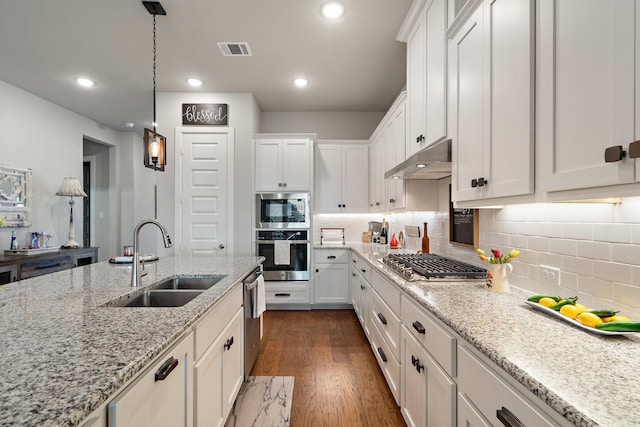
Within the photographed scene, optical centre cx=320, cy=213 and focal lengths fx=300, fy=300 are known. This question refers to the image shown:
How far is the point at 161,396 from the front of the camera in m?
0.97

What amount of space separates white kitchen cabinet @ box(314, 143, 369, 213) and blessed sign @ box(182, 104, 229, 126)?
53.7 inches

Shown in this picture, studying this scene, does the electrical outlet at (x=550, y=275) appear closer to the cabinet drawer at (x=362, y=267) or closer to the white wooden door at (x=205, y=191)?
the cabinet drawer at (x=362, y=267)

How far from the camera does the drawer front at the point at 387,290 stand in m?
1.88

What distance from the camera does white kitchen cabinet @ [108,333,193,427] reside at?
0.77 m

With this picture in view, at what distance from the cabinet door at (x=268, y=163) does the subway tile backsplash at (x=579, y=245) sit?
2.78 m

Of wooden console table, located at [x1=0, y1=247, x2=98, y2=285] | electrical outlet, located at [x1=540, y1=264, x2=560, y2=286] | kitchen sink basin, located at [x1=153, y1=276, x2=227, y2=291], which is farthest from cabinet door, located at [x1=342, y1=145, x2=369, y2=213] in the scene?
wooden console table, located at [x1=0, y1=247, x2=98, y2=285]

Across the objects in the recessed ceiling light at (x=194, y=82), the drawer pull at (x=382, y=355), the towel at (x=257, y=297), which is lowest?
the drawer pull at (x=382, y=355)

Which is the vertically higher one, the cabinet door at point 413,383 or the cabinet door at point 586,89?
the cabinet door at point 586,89

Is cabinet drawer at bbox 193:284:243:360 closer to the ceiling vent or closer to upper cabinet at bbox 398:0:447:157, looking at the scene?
upper cabinet at bbox 398:0:447:157

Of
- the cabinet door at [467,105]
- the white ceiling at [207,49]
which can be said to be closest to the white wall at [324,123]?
the white ceiling at [207,49]

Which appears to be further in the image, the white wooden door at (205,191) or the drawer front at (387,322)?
the white wooden door at (205,191)

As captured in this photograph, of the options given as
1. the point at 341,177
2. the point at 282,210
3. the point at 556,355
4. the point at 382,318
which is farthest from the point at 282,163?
the point at 556,355

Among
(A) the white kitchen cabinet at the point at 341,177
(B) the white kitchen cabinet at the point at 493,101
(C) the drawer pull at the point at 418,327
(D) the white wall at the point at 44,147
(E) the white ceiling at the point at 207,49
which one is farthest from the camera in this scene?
(A) the white kitchen cabinet at the point at 341,177

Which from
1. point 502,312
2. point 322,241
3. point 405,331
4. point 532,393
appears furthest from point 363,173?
point 532,393
